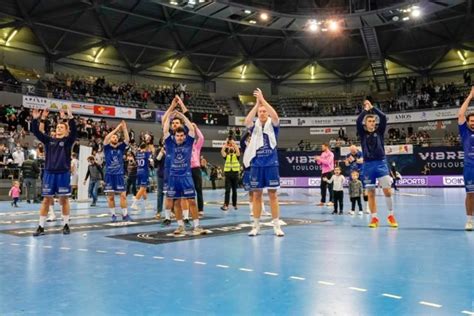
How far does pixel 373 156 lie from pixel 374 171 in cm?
27

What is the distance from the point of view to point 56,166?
7.72 m

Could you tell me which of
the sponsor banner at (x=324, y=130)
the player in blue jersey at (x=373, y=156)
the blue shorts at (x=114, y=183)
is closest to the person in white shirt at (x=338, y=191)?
the player in blue jersey at (x=373, y=156)

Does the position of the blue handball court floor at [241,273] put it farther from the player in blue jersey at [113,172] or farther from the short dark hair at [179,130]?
the player in blue jersey at [113,172]

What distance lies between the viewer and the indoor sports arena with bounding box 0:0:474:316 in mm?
3954

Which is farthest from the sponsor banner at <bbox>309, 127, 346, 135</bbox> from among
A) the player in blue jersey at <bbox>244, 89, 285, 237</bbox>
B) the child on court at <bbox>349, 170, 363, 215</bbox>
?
the player in blue jersey at <bbox>244, 89, 285, 237</bbox>

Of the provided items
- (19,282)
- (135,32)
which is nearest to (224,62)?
(135,32)

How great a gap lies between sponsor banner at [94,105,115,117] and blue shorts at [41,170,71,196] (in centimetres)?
2713

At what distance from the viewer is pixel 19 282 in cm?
405

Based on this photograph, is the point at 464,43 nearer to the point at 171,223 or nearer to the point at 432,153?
the point at 432,153

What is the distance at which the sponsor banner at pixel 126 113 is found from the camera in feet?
Result: 115

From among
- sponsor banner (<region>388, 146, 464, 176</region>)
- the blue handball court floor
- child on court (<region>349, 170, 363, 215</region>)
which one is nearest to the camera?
the blue handball court floor

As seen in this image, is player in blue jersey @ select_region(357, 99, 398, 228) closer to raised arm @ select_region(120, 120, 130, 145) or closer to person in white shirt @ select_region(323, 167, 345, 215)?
person in white shirt @ select_region(323, 167, 345, 215)

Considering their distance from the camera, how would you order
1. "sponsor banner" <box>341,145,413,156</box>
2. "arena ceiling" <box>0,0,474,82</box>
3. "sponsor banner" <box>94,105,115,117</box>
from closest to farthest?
"sponsor banner" <box>341,145,413,156</box>
"arena ceiling" <box>0,0,474,82</box>
"sponsor banner" <box>94,105,115,117</box>

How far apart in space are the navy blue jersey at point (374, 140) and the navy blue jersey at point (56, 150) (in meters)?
5.29
